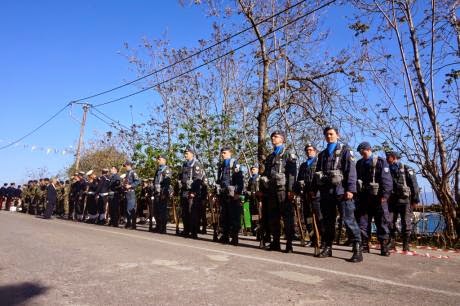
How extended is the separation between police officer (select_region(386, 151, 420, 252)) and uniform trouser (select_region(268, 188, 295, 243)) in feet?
6.68

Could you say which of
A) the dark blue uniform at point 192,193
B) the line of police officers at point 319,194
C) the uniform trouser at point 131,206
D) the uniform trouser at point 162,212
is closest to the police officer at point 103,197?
the uniform trouser at point 131,206

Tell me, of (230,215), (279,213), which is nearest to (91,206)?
(230,215)

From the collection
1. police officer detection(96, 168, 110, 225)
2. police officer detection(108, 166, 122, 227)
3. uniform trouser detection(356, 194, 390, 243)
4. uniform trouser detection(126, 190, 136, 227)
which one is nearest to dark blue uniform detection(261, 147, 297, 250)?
uniform trouser detection(356, 194, 390, 243)

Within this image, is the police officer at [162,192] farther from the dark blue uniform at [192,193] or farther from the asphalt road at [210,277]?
the asphalt road at [210,277]

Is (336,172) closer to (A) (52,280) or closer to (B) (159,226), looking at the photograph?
(A) (52,280)

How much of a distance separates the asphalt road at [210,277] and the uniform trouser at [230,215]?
1.47 m

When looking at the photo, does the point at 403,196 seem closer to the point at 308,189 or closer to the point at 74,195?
the point at 308,189

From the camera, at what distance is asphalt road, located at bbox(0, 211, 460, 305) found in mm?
4359

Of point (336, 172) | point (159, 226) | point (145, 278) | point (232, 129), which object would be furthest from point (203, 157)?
point (145, 278)

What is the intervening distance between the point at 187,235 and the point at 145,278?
5.94 meters

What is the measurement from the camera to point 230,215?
31.2 feet

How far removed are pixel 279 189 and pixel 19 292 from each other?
471 centimetres

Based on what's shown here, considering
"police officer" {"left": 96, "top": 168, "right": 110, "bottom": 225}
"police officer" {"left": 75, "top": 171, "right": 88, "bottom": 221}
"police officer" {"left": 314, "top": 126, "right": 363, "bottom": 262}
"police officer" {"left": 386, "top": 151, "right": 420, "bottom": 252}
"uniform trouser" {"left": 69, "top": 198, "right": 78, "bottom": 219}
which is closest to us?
"police officer" {"left": 314, "top": 126, "right": 363, "bottom": 262}

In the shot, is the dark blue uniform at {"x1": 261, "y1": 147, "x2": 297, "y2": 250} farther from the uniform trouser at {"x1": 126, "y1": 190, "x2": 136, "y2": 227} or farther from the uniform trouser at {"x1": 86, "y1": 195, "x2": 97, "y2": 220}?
the uniform trouser at {"x1": 86, "y1": 195, "x2": 97, "y2": 220}
